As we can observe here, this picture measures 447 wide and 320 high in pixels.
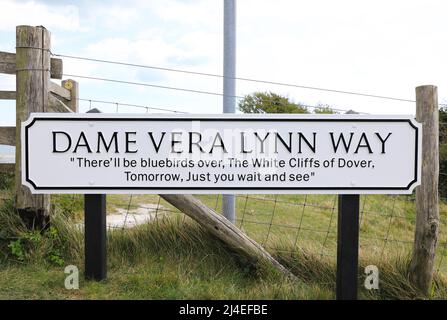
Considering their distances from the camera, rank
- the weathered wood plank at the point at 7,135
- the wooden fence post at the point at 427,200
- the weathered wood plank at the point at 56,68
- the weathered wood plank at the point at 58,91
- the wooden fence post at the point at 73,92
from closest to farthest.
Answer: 1. the wooden fence post at the point at 427,200
2. the weathered wood plank at the point at 7,135
3. the weathered wood plank at the point at 56,68
4. the weathered wood plank at the point at 58,91
5. the wooden fence post at the point at 73,92

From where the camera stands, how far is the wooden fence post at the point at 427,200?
3961 millimetres

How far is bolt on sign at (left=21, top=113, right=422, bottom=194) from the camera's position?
3.59 metres

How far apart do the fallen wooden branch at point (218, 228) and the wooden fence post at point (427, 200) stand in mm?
1205

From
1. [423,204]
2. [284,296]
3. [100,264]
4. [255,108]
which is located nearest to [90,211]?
[100,264]

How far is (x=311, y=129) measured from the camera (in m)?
3.60

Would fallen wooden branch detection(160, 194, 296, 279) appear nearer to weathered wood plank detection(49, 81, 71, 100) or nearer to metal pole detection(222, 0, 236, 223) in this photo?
metal pole detection(222, 0, 236, 223)

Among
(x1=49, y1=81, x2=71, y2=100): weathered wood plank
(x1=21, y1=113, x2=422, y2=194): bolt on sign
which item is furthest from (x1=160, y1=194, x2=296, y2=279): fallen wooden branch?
(x1=49, y1=81, x2=71, y2=100): weathered wood plank

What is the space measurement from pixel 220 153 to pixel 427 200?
6.48ft

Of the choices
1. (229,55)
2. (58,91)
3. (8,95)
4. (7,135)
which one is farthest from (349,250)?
(58,91)

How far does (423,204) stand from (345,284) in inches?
42.3

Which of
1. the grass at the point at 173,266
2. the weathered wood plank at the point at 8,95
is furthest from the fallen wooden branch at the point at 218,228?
the weathered wood plank at the point at 8,95

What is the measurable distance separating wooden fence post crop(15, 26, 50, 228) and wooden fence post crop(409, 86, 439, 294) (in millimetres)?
3597

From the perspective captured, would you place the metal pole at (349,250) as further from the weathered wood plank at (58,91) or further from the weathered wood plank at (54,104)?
the weathered wood plank at (58,91)

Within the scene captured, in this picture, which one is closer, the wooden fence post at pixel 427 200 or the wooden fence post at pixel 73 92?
the wooden fence post at pixel 427 200
